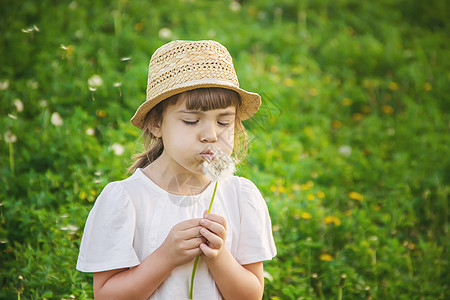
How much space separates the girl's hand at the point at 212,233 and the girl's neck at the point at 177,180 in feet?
0.74

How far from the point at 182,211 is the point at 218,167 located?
224mm

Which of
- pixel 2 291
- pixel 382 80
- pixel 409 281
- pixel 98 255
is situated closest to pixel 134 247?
pixel 98 255

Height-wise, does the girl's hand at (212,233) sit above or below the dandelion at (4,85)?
below

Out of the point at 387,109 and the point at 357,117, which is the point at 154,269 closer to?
the point at 357,117

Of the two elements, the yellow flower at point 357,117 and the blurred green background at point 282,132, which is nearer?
the blurred green background at point 282,132

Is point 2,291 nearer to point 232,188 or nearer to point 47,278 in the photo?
point 47,278

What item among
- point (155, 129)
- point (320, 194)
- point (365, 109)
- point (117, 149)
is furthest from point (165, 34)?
point (155, 129)

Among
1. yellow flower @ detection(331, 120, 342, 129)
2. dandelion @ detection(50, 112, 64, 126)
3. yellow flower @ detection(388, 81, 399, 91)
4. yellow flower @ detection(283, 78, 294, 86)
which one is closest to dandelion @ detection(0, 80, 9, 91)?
dandelion @ detection(50, 112, 64, 126)

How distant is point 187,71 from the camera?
1.77 metres

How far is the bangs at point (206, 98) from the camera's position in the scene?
1748 mm

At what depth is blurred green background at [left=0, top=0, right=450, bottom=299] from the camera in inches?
106

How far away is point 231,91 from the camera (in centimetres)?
184

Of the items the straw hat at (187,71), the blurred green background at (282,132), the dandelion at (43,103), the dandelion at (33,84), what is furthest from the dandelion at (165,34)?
the straw hat at (187,71)

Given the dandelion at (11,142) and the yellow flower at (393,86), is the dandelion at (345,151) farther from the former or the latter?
the dandelion at (11,142)
